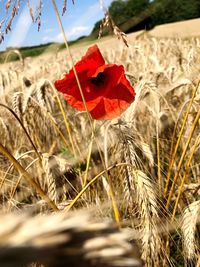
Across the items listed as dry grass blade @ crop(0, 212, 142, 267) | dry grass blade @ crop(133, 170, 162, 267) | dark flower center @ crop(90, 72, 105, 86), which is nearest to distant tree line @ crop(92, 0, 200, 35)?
dark flower center @ crop(90, 72, 105, 86)

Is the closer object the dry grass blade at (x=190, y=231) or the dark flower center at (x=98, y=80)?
the dry grass blade at (x=190, y=231)

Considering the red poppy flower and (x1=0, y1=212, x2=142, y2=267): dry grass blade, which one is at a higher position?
(x1=0, y1=212, x2=142, y2=267): dry grass blade

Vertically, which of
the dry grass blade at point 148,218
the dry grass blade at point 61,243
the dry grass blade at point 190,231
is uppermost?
the dry grass blade at point 61,243

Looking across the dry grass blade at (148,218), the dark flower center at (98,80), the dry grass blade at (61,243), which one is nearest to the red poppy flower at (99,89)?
the dark flower center at (98,80)

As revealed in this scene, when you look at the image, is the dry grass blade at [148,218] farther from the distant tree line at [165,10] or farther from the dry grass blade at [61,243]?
the distant tree line at [165,10]

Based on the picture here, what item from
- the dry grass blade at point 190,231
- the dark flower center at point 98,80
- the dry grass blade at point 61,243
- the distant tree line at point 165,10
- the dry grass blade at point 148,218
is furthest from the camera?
the distant tree line at point 165,10

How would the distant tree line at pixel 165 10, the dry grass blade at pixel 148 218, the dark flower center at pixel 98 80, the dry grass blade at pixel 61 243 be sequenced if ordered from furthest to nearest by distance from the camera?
1. the distant tree line at pixel 165 10
2. the dark flower center at pixel 98 80
3. the dry grass blade at pixel 148 218
4. the dry grass blade at pixel 61 243

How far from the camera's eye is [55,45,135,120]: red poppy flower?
95 cm

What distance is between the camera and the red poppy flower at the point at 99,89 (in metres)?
0.95

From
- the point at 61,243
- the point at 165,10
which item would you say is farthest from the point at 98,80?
the point at 165,10

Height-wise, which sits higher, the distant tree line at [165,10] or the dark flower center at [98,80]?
the dark flower center at [98,80]

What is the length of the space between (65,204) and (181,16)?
29.5m

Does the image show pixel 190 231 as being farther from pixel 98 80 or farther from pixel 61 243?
pixel 61 243

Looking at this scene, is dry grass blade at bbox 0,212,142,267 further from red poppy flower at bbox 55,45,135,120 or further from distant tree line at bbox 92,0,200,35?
distant tree line at bbox 92,0,200,35
